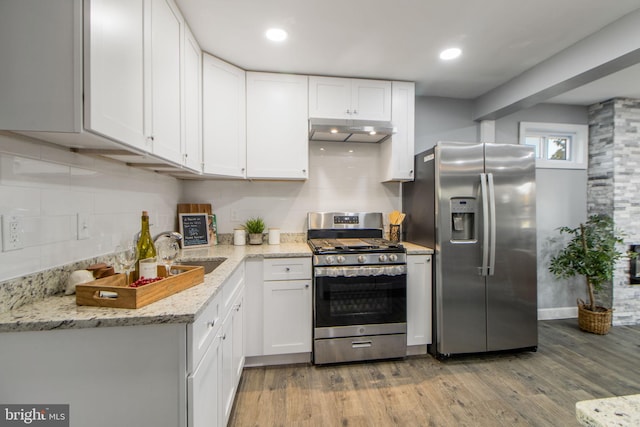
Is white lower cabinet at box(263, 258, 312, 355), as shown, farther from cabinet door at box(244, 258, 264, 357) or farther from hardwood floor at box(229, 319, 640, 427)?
hardwood floor at box(229, 319, 640, 427)

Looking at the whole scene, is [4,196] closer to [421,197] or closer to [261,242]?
[261,242]

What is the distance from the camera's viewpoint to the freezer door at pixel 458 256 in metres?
2.32

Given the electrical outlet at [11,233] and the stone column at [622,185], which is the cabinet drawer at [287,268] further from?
the stone column at [622,185]

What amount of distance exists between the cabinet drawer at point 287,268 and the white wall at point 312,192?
64 cm

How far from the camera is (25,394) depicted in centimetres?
91

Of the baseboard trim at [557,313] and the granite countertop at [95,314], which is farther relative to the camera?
the baseboard trim at [557,313]

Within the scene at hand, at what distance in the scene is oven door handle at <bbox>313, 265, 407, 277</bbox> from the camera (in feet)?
7.30

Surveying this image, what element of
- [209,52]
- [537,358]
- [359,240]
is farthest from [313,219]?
[537,358]

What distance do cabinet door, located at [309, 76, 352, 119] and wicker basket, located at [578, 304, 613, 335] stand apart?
125 inches

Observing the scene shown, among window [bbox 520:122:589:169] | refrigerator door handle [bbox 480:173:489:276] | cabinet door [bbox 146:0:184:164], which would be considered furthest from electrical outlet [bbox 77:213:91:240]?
window [bbox 520:122:589:169]

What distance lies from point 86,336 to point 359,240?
212 cm

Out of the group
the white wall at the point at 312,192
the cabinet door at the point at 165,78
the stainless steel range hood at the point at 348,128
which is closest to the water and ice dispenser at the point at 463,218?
the white wall at the point at 312,192

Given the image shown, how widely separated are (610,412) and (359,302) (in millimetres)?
1839

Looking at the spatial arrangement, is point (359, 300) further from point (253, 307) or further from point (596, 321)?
point (596, 321)
